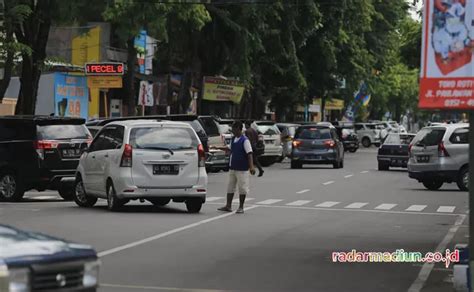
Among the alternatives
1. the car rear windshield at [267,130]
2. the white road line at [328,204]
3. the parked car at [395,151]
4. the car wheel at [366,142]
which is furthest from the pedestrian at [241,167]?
the car wheel at [366,142]

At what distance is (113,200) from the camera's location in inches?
734

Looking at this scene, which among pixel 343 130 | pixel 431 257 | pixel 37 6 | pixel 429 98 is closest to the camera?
pixel 429 98

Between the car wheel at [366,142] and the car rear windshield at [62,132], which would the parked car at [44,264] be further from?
the car wheel at [366,142]

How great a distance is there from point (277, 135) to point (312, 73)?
15.9m

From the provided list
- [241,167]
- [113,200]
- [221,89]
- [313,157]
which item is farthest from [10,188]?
[221,89]

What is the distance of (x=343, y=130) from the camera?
61.9m

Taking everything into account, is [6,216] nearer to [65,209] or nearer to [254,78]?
[65,209]

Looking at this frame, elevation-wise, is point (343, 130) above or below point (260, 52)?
below

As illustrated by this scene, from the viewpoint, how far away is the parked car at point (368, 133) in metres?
77.3

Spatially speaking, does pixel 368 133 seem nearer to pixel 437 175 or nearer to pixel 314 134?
pixel 314 134

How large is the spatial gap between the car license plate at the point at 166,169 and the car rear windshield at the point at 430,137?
421 inches

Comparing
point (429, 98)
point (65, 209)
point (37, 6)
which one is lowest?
point (65, 209)

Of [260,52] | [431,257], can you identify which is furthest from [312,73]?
[431,257]

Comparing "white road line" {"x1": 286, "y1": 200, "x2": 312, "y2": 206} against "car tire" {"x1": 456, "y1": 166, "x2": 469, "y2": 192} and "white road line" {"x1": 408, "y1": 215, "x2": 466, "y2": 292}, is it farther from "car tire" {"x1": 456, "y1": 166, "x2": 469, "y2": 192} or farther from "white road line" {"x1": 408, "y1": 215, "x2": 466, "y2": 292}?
"car tire" {"x1": 456, "y1": 166, "x2": 469, "y2": 192}
